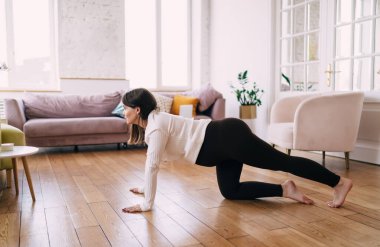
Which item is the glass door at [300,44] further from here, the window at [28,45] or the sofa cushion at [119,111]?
the window at [28,45]

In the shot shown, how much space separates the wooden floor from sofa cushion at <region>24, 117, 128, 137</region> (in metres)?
1.18

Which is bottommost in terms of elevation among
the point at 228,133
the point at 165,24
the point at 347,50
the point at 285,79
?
the point at 228,133

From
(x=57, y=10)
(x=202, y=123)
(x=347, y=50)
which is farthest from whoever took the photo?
(x=57, y=10)

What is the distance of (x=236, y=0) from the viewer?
5473 mm

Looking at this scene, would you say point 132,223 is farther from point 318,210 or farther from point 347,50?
point 347,50

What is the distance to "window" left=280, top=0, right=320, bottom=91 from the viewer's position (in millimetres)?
4090

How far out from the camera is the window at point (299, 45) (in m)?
4.09

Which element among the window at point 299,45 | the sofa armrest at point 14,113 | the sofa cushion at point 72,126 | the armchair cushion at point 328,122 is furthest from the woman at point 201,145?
the sofa armrest at point 14,113

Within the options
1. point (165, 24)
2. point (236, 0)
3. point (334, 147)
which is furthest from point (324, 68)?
point (165, 24)

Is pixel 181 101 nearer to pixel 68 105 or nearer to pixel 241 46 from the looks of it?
pixel 241 46

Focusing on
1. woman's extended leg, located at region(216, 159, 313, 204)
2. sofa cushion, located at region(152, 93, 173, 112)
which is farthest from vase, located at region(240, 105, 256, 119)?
woman's extended leg, located at region(216, 159, 313, 204)

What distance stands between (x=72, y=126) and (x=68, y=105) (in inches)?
27.9

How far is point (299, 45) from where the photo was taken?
4328 millimetres

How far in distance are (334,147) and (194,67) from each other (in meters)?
3.85
